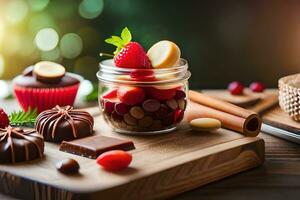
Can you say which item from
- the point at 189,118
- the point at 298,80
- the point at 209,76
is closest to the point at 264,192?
the point at 189,118

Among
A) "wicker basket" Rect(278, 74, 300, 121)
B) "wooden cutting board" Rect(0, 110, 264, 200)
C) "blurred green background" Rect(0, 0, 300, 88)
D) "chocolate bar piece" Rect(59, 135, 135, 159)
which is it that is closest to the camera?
"wooden cutting board" Rect(0, 110, 264, 200)

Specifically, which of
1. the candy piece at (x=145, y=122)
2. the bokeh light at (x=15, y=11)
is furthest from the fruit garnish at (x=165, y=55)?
the bokeh light at (x=15, y=11)

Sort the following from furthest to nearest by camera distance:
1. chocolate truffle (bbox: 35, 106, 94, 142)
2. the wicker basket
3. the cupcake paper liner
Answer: the cupcake paper liner
the wicker basket
chocolate truffle (bbox: 35, 106, 94, 142)

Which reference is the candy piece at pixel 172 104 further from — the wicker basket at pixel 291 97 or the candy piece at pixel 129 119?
the wicker basket at pixel 291 97

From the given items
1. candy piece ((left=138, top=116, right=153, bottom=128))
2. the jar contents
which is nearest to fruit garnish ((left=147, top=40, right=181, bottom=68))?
the jar contents

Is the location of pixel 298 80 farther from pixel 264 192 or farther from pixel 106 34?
pixel 106 34

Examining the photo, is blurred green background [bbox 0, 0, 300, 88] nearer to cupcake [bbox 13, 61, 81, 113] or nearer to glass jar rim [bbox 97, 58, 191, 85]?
cupcake [bbox 13, 61, 81, 113]

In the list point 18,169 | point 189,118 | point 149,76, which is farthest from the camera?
point 189,118
